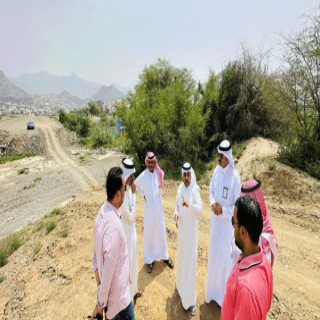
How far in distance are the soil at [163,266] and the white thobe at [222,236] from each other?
1.30 feet

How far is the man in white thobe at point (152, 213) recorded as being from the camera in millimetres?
3383

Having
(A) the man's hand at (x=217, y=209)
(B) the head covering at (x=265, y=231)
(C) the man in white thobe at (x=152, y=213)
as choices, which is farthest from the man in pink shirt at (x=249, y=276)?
(C) the man in white thobe at (x=152, y=213)

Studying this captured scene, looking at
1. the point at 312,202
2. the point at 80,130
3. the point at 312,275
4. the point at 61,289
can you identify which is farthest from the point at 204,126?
the point at 80,130

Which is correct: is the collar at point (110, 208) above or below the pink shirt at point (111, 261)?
above

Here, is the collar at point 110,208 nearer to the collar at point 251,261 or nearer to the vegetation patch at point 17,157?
the collar at point 251,261

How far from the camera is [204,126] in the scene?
31.8ft

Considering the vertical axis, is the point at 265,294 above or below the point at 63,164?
above

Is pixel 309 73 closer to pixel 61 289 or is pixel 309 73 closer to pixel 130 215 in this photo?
pixel 130 215

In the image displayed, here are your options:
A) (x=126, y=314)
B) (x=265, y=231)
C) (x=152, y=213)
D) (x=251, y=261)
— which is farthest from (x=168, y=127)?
(x=251, y=261)

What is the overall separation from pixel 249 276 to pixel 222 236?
1568 millimetres

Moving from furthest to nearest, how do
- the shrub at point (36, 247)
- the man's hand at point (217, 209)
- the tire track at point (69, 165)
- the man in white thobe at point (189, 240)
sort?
1. the tire track at point (69, 165)
2. the shrub at point (36, 247)
3. the man in white thobe at point (189, 240)
4. the man's hand at point (217, 209)

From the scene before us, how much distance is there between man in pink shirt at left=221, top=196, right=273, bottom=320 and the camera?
1003 millimetres

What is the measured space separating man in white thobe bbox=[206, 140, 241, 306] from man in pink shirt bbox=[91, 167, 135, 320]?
4.25 feet

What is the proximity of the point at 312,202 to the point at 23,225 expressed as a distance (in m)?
9.44
